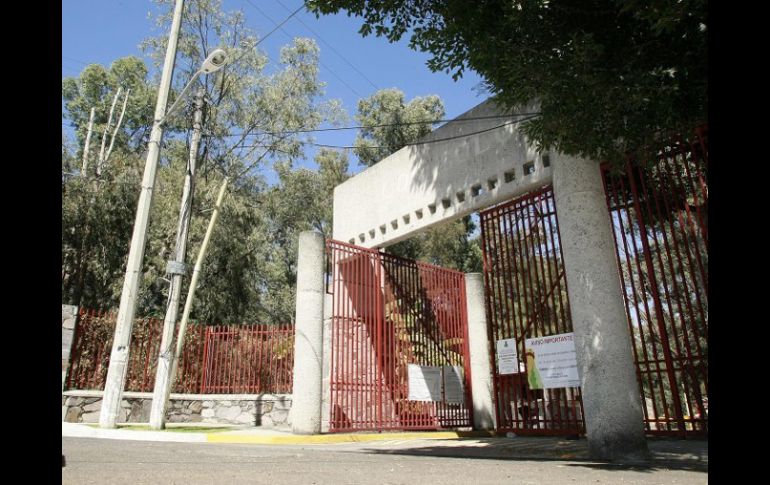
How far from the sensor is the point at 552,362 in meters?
7.87

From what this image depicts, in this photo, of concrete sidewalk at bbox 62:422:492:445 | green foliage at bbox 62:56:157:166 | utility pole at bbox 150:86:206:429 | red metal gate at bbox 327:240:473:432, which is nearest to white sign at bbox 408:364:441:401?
red metal gate at bbox 327:240:473:432

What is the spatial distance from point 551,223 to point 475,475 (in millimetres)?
5457

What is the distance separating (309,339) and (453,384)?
362cm

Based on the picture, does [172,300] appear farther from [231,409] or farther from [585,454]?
[585,454]

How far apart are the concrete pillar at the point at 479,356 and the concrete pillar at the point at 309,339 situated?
376 centimetres

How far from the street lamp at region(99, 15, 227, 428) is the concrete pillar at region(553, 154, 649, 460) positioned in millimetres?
6879

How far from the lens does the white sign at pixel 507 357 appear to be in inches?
341

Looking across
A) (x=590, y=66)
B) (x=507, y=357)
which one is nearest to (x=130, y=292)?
(x=507, y=357)

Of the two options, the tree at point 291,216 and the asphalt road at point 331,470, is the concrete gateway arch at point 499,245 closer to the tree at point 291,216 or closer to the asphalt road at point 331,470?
the asphalt road at point 331,470

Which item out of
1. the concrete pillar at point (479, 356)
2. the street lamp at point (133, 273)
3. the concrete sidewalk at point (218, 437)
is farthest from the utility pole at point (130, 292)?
the concrete pillar at point (479, 356)

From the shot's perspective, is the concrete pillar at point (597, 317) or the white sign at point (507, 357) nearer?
the concrete pillar at point (597, 317)

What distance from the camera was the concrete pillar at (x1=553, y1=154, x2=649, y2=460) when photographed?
5945 mm

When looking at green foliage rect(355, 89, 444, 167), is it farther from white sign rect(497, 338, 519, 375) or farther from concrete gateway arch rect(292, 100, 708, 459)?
white sign rect(497, 338, 519, 375)
